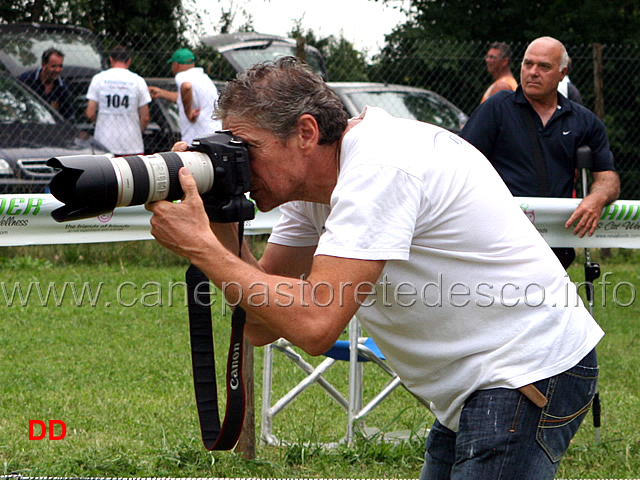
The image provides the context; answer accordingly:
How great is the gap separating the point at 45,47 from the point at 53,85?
2.96ft

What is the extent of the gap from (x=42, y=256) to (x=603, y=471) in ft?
19.0

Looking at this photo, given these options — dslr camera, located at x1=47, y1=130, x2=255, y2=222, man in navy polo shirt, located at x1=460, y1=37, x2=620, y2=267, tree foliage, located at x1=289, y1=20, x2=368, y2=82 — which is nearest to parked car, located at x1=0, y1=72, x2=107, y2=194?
tree foliage, located at x1=289, y1=20, x2=368, y2=82

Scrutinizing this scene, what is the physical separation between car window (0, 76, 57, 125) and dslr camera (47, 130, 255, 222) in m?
6.86

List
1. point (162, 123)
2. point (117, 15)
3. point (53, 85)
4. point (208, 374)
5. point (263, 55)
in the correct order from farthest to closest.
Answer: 1. point (117, 15)
2. point (263, 55)
3. point (162, 123)
4. point (53, 85)
5. point (208, 374)

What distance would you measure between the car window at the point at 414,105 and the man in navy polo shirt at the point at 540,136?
4.74m

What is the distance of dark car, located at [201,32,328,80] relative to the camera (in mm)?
10664

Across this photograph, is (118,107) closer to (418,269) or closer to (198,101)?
(198,101)

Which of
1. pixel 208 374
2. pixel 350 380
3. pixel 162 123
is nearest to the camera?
pixel 208 374

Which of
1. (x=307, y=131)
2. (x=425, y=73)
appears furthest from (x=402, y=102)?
(x=307, y=131)

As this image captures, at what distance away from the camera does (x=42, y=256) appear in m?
8.27

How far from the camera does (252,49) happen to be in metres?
11.2

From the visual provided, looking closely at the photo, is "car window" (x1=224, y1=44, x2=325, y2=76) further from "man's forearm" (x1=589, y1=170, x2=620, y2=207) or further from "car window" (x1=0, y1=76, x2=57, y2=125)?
"man's forearm" (x1=589, y1=170, x2=620, y2=207)

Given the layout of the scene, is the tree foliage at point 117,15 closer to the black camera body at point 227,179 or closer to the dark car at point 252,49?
the dark car at point 252,49

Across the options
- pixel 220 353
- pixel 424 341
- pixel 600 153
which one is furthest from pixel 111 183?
pixel 220 353
